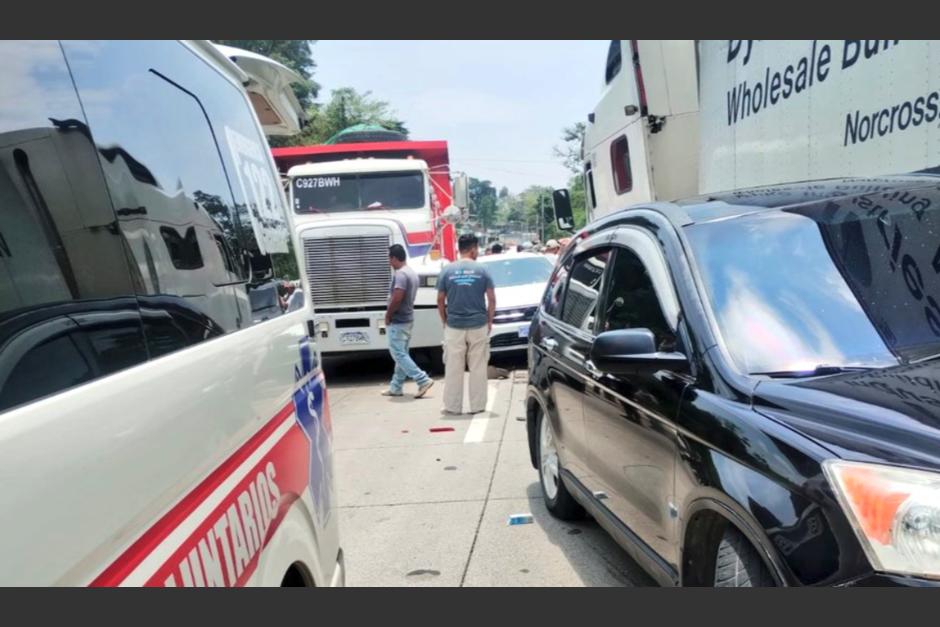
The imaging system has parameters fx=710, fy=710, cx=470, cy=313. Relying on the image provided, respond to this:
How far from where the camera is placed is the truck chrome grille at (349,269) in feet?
34.6

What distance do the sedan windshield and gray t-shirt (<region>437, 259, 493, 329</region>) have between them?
346cm

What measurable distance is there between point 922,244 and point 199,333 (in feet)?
9.02

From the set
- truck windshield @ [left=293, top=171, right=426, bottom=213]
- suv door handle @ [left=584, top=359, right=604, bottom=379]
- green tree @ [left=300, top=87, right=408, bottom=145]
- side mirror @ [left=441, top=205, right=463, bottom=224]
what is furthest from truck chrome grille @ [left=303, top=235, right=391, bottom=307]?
green tree @ [left=300, top=87, right=408, bottom=145]

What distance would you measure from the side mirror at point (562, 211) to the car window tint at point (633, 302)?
27.4 feet

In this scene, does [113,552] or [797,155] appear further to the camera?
[797,155]

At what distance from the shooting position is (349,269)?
1058 centimetres

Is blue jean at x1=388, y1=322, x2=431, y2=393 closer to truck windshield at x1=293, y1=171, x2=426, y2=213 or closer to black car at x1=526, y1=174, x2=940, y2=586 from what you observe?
truck windshield at x1=293, y1=171, x2=426, y2=213

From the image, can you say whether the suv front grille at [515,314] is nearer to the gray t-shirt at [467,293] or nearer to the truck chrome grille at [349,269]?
the truck chrome grille at [349,269]

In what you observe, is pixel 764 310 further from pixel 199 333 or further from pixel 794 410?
pixel 199 333

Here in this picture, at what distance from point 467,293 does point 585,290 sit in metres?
3.74

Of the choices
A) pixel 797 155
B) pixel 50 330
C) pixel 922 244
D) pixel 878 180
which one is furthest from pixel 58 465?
pixel 797 155

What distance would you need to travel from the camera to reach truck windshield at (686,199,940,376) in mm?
2486

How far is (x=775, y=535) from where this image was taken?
6.51 ft

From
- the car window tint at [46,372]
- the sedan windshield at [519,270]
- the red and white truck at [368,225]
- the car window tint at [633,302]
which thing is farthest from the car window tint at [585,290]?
the sedan windshield at [519,270]
